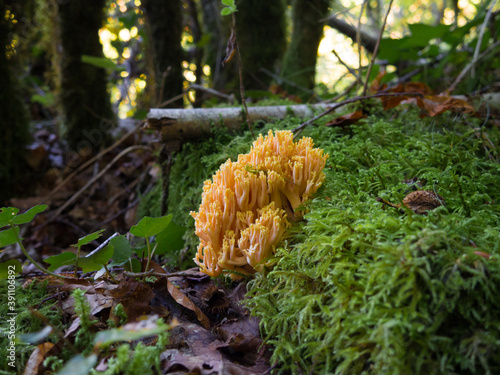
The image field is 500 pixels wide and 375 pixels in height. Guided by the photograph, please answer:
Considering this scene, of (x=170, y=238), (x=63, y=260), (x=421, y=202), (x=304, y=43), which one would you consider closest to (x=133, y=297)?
(x=63, y=260)

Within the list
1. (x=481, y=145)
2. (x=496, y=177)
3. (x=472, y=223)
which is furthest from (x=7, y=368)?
(x=481, y=145)

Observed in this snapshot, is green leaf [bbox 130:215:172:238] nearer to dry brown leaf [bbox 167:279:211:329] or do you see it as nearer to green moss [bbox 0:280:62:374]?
dry brown leaf [bbox 167:279:211:329]

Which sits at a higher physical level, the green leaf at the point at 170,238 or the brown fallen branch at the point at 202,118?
the brown fallen branch at the point at 202,118

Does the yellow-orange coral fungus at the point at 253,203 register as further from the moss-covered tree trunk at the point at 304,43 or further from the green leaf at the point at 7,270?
the moss-covered tree trunk at the point at 304,43

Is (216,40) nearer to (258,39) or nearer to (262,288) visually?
(258,39)

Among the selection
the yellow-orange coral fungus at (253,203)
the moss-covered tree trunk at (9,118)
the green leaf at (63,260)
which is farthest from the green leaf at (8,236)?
the moss-covered tree trunk at (9,118)

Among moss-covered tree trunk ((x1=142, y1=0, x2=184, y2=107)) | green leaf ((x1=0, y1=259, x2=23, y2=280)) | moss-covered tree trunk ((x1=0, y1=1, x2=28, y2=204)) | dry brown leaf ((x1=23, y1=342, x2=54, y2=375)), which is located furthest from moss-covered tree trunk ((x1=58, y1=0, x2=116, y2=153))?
dry brown leaf ((x1=23, y1=342, x2=54, y2=375))
